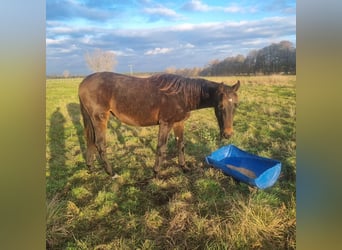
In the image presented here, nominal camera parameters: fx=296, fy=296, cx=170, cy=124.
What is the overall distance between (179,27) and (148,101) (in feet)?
3.24

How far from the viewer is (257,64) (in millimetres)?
3133

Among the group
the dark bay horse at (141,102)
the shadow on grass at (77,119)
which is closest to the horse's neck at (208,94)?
the dark bay horse at (141,102)

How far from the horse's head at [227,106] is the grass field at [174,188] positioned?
0.36 ft

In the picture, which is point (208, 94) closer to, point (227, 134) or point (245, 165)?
point (227, 134)

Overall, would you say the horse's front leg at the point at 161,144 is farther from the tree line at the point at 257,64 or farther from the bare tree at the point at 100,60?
the bare tree at the point at 100,60

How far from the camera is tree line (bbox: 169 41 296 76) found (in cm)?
296

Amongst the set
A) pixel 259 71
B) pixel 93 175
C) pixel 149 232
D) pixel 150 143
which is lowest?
pixel 149 232

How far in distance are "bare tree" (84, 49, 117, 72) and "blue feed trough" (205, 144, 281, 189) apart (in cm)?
159

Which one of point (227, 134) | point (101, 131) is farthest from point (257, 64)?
point (101, 131)

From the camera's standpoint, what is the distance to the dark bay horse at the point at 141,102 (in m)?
3.54
